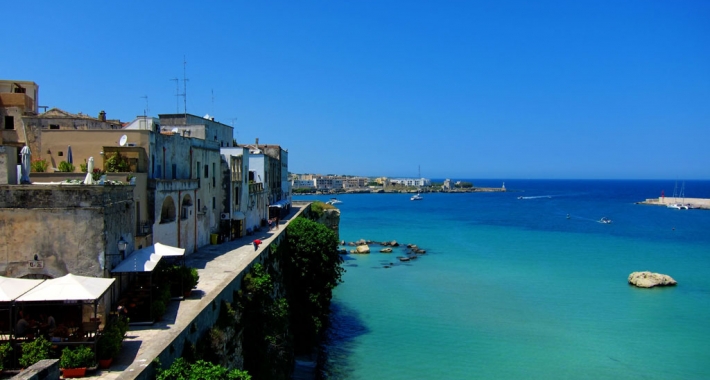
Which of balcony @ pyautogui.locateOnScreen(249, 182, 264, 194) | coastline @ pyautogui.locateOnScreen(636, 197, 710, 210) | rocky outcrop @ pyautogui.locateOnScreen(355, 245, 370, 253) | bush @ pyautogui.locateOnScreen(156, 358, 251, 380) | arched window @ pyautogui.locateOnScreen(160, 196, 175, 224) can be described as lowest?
rocky outcrop @ pyautogui.locateOnScreen(355, 245, 370, 253)

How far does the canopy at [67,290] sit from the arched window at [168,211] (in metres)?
9.11

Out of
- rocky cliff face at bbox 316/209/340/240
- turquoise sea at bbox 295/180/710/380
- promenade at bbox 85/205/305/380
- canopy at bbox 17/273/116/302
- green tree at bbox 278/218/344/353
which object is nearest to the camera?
promenade at bbox 85/205/305/380

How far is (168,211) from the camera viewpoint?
70.3 feet

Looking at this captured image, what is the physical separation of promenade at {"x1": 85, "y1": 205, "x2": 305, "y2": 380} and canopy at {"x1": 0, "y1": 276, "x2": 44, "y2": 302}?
2273 mm

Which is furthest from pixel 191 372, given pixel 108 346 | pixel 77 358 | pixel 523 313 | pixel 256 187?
pixel 523 313

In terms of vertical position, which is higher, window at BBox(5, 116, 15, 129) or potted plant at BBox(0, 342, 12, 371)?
window at BBox(5, 116, 15, 129)

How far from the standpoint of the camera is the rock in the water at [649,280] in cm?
4141

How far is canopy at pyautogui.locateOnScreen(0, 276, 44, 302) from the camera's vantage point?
1073 centimetres

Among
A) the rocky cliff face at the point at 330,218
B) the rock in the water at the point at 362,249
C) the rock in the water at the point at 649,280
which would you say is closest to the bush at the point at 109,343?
the rocky cliff face at the point at 330,218

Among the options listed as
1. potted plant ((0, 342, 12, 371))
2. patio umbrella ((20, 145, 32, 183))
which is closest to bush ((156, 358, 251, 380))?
potted plant ((0, 342, 12, 371))

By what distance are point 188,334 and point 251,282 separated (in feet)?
18.2

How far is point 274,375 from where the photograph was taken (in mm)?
18047

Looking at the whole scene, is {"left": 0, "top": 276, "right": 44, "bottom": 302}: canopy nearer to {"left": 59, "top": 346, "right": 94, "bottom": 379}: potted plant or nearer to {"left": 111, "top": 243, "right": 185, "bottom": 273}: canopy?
{"left": 59, "top": 346, "right": 94, "bottom": 379}: potted plant

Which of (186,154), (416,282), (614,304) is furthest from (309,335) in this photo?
(614,304)
